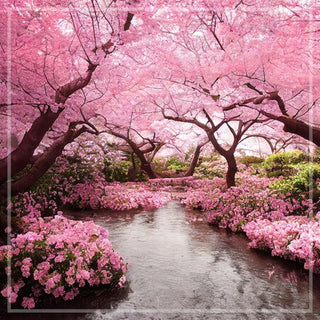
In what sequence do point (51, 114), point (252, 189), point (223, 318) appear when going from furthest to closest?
point (252, 189)
point (51, 114)
point (223, 318)

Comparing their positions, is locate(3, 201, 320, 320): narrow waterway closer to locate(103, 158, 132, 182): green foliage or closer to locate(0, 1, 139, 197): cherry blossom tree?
locate(0, 1, 139, 197): cherry blossom tree

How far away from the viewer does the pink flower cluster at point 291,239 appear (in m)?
6.34

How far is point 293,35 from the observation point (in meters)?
7.49

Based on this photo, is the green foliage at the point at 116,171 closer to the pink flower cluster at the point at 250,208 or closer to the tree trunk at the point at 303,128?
the pink flower cluster at the point at 250,208

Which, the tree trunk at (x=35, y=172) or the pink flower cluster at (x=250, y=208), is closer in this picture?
the tree trunk at (x=35, y=172)

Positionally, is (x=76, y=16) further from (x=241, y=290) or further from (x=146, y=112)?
(x=146, y=112)

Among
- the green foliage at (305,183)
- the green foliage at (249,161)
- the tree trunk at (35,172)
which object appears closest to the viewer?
the tree trunk at (35,172)

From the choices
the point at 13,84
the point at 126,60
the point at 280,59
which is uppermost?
the point at 126,60

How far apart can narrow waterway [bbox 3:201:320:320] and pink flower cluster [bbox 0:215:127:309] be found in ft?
0.99

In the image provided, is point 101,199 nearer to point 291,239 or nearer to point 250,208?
point 250,208

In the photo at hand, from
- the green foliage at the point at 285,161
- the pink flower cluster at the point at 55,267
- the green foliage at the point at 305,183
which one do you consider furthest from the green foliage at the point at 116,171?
the pink flower cluster at the point at 55,267

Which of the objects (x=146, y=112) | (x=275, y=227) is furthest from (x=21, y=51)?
(x=146, y=112)

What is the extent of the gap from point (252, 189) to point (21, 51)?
8864 millimetres

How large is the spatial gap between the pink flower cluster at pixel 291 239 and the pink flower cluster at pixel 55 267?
3.37m
